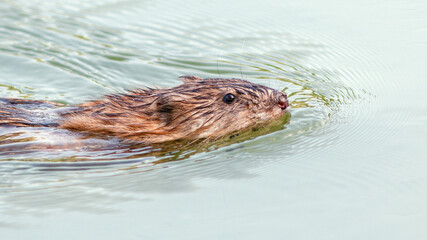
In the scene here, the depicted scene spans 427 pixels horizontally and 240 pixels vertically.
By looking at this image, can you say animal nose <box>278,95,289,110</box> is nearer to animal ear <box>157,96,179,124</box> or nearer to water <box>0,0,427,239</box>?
water <box>0,0,427,239</box>

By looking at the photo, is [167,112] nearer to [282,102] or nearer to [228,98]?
[228,98]

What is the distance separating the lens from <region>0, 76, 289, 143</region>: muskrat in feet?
20.9

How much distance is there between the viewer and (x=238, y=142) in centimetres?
641

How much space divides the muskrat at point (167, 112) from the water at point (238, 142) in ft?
0.75

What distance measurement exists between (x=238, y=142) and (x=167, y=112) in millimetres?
723

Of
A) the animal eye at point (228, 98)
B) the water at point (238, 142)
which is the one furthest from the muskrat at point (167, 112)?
the water at point (238, 142)

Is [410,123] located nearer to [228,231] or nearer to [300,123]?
[300,123]

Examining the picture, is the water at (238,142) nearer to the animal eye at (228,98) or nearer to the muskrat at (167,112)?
the muskrat at (167,112)

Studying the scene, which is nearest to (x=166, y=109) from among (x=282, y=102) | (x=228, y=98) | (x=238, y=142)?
(x=228, y=98)

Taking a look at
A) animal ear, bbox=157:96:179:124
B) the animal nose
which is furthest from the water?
animal ear, bbox=157:96:179:124

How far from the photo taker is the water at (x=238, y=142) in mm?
4914

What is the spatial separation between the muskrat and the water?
9.1 inches

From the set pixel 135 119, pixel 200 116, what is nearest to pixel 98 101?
pixel 135 119

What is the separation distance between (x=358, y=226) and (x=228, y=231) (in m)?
0.89
